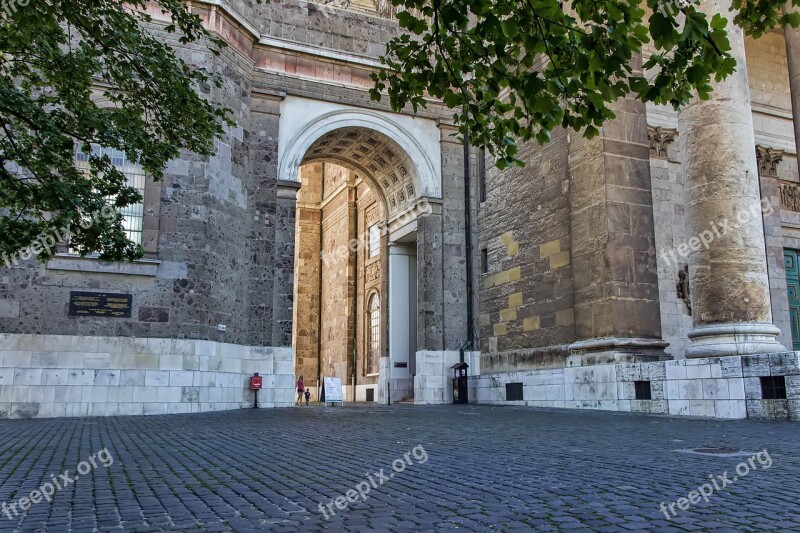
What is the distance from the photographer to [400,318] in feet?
84.0

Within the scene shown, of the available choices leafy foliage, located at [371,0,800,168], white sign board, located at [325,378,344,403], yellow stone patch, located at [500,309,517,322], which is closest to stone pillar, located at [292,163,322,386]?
white sign board, located at [325,378,344,403]

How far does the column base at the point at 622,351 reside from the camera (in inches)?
617

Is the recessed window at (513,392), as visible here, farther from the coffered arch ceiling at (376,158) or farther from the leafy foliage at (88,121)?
the leafy foliage at (88,121)

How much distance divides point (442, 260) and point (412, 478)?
17080mm

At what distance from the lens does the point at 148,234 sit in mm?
17766

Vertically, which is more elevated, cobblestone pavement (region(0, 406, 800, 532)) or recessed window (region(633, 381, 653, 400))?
recessed window (region(633, 381, 653, 400))

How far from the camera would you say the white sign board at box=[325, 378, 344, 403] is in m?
22.8

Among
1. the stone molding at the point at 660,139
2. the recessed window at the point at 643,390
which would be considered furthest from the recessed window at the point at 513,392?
the stone molding at the point at 660,139

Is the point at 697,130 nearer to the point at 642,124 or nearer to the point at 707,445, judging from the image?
the point at 642,124

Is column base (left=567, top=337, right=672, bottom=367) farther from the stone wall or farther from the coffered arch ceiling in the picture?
the stone wall

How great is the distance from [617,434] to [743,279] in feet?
17.5

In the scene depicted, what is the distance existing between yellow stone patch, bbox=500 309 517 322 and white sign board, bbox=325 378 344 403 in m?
5.82

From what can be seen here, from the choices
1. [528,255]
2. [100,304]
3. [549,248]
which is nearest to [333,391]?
[528,255]

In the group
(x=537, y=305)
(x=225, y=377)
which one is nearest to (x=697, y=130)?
(x=537, y=305)
